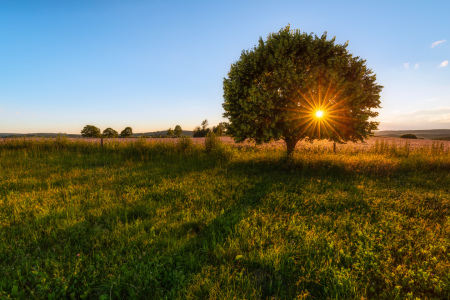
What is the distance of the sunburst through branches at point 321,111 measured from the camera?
9578 millimetres

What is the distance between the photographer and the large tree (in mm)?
9461

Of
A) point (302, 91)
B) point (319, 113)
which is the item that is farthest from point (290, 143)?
point (302, 91)

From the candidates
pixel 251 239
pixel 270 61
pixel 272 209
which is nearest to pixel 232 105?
pixel 270 61

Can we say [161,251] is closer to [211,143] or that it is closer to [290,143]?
[290,143]

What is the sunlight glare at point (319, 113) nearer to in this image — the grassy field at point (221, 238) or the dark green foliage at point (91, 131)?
the grassy field at point (221, 238)

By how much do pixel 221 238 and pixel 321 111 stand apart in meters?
8.28

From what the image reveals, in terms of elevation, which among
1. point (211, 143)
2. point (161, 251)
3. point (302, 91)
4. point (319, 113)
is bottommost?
point (161, 251)

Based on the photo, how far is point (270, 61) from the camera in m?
9.84

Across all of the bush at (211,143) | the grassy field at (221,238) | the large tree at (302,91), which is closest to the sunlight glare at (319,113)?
the large tree at (302,91)

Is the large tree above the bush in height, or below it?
above

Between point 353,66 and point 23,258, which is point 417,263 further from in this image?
point 353,66

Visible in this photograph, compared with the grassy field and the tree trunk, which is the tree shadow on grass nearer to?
the grassy field

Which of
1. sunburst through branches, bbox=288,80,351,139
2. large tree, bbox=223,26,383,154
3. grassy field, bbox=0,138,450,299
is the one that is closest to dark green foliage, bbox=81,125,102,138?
grassy field, bbox=0,138,450,299

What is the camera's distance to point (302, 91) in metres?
9.69
